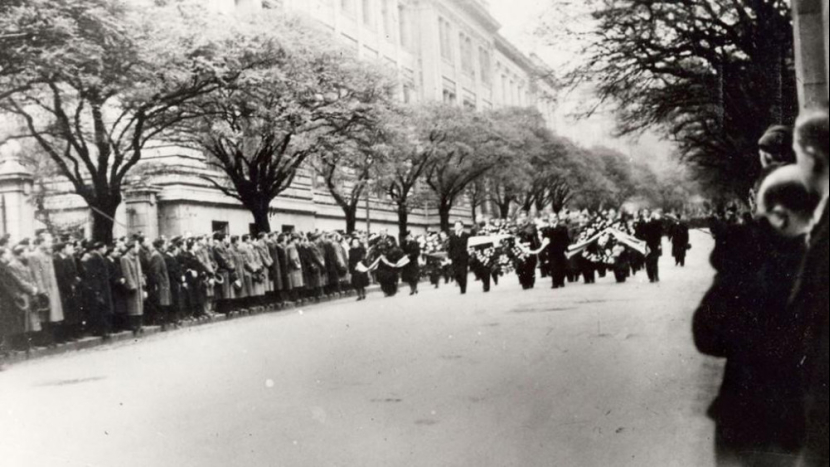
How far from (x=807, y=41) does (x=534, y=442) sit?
369 centimetres

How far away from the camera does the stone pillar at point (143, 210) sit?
21828 millimetres

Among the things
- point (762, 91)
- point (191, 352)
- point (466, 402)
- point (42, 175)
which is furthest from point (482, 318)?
point (42, 175)

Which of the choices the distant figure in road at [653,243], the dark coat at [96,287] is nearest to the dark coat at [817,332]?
the dark coat at [96,287]

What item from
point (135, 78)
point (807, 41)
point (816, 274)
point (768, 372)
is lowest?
point (768, 372)

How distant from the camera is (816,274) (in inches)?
107

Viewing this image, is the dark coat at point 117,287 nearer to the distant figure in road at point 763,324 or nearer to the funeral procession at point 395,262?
the funeral procession at point 395,262

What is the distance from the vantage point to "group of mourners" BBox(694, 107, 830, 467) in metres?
2.74

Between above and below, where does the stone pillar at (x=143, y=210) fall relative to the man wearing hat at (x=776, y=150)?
above

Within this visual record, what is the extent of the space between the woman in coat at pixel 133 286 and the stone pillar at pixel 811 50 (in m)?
13.4

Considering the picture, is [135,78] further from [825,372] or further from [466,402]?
[825,372]

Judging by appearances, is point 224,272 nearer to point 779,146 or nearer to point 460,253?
point 460,253

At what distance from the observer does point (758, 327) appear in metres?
4.08

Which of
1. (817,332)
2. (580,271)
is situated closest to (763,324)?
(817,332)

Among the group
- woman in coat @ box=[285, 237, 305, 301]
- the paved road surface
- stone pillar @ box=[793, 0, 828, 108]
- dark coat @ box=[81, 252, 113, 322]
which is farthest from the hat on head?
woman in coat @ box=[285, 237, 305, 301]
